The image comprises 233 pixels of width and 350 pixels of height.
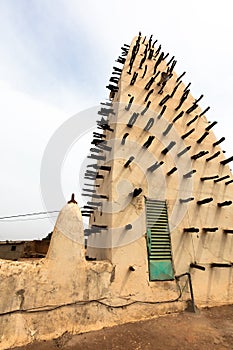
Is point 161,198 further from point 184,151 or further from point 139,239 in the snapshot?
point 184,151

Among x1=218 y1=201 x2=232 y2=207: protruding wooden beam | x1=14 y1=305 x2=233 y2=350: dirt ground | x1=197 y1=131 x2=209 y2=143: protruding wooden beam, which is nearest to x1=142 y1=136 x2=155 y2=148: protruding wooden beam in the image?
x1=197 y1=131 x2=209 y2=143: protruding wooden beam

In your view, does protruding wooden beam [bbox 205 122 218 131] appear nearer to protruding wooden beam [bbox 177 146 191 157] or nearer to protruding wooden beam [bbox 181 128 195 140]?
protruding wooden beam [bbox 181 128 195 140]

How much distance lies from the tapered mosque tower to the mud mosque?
0.04 m

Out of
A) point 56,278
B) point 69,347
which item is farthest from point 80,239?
point 69,347

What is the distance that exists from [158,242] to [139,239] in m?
0.83

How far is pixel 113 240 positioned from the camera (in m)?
6.76

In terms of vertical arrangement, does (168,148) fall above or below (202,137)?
below

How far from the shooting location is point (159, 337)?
203 inches

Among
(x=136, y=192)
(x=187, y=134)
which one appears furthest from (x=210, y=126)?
(x=136, y=192)

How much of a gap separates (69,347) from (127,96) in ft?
34.2

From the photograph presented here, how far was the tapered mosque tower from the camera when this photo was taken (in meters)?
7.11

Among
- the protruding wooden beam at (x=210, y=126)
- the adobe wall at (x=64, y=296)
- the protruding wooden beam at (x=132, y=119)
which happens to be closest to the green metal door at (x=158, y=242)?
the adobe wall at (x=64, y=296)

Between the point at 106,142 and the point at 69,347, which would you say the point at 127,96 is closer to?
the point at 106,142

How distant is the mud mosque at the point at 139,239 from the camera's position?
5207 mm
